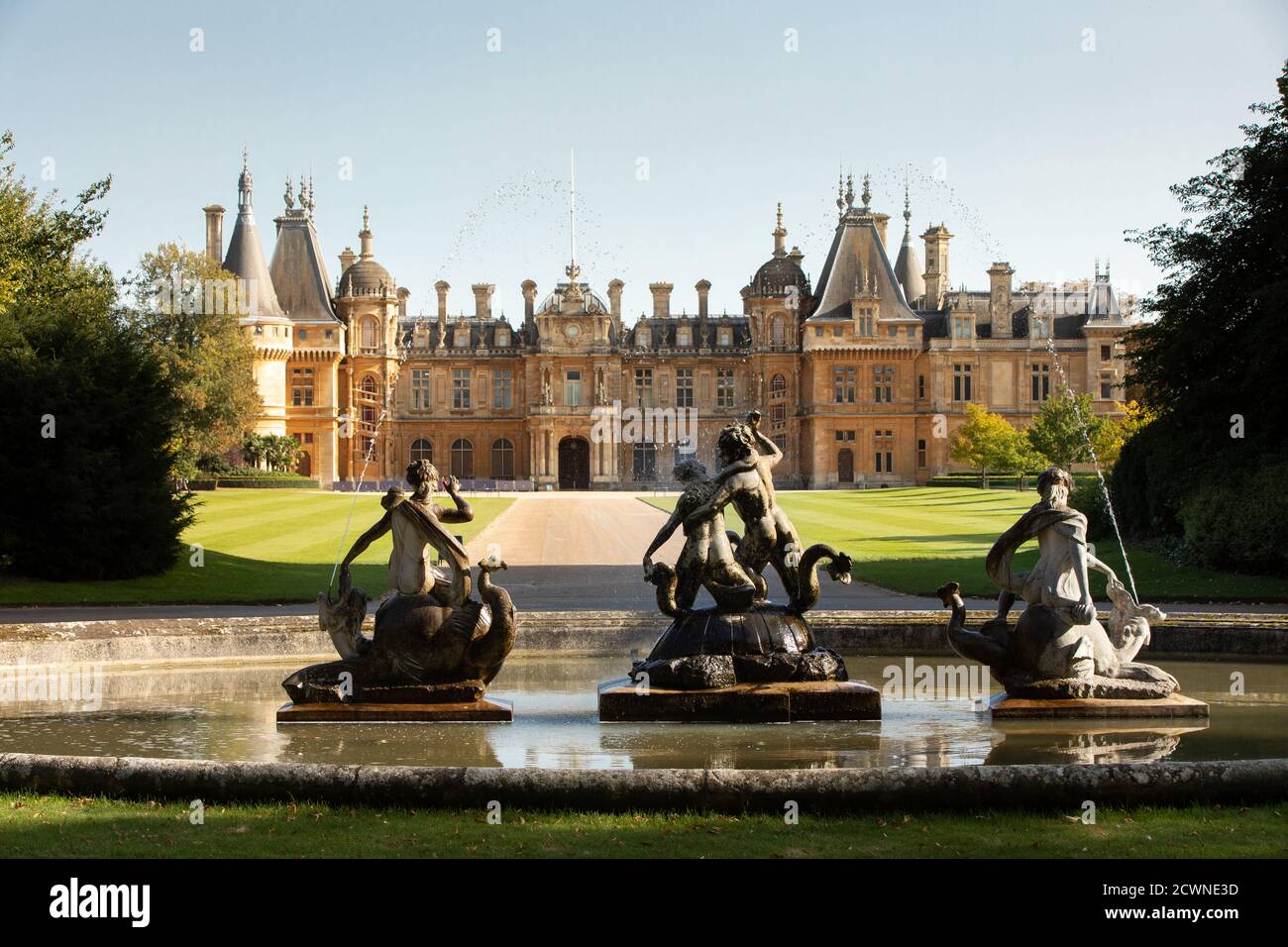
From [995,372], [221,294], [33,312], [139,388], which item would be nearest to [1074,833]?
[139,388]

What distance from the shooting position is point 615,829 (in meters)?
5.88

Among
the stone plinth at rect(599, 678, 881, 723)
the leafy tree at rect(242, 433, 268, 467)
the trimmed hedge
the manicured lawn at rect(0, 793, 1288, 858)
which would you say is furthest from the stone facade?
the manicured lawn at rect(0, 793, 1288, 858)

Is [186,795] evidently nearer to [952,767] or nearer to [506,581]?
[952,767]

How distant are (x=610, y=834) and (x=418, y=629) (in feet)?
10.9

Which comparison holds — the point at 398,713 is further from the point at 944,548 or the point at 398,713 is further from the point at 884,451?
the point at 884,451

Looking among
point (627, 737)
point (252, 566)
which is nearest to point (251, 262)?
point (252, 566)

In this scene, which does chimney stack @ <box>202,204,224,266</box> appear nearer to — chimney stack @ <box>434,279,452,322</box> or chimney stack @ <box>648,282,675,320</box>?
chimney stack @ <box>434,279,452,322</box>

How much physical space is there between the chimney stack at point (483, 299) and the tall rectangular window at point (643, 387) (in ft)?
33.3

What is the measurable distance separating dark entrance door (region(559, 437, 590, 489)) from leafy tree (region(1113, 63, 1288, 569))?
166ft

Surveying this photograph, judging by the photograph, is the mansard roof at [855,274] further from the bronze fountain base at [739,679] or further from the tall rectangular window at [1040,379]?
the bronze fountain base at [739,679]

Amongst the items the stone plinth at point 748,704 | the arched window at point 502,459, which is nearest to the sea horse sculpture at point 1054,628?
the stone plinth at point 748,704

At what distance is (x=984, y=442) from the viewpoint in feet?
192

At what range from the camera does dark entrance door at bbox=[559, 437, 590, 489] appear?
242 feet
